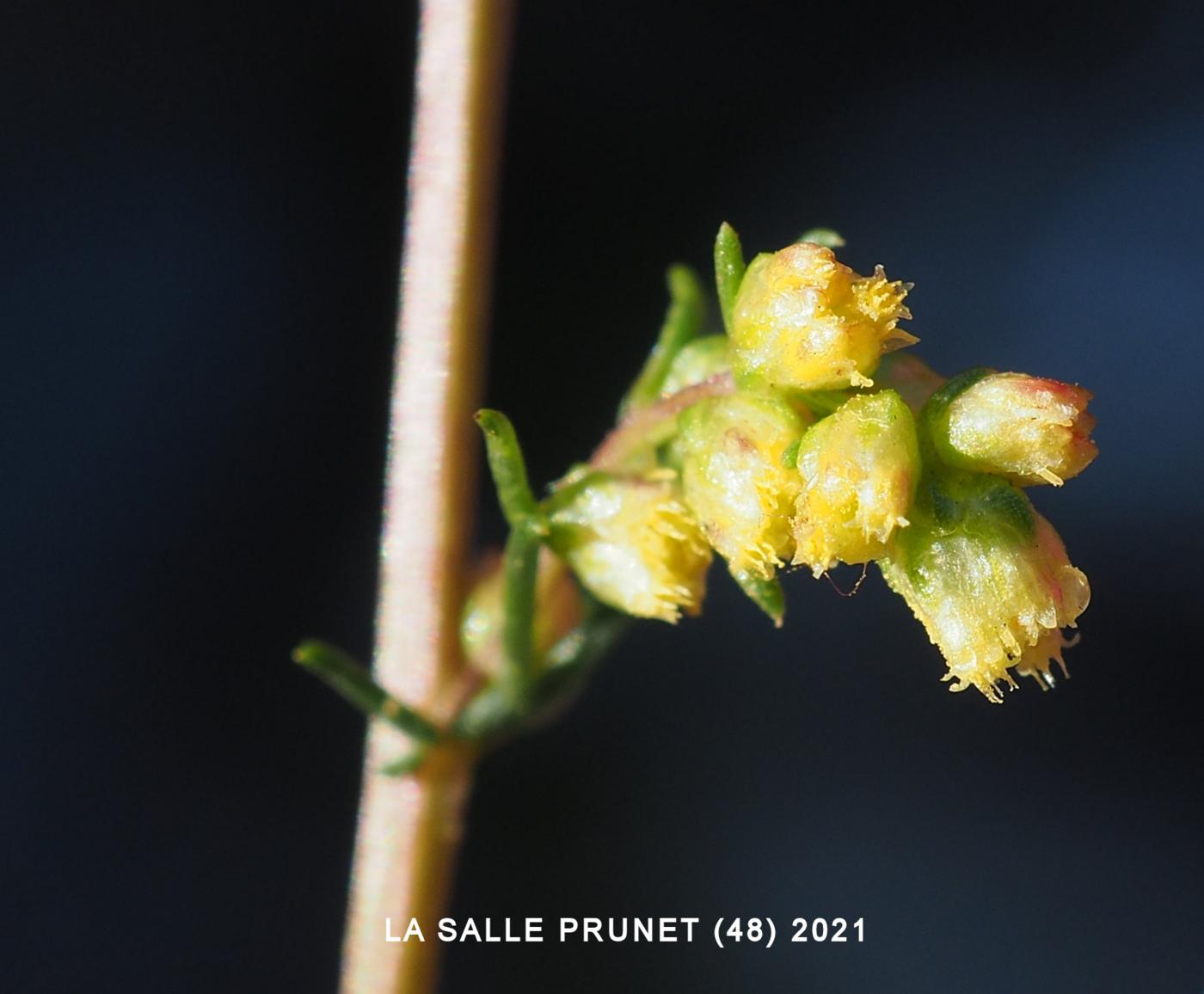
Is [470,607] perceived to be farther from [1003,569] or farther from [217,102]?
[217,102]

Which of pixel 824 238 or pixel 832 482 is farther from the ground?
pixel 824 238

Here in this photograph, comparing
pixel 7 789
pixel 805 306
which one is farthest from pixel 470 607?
pixel 7 789

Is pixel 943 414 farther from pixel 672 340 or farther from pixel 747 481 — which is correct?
pixel 672 340

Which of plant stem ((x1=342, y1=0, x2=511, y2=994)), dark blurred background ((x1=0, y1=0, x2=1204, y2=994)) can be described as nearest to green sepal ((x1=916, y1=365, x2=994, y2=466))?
plant stem ((x1=342, y1=0, x2=511, y2=994))

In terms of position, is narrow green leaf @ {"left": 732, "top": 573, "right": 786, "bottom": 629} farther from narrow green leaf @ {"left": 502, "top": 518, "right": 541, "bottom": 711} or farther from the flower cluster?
narrow green leaf @ {"left": 502, "top": 518, "right": 541, "bottom": 711}

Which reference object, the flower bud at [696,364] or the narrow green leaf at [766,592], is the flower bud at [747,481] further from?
the flower bud at [696,364]

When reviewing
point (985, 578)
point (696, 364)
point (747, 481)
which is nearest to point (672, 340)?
point (696, 364)
